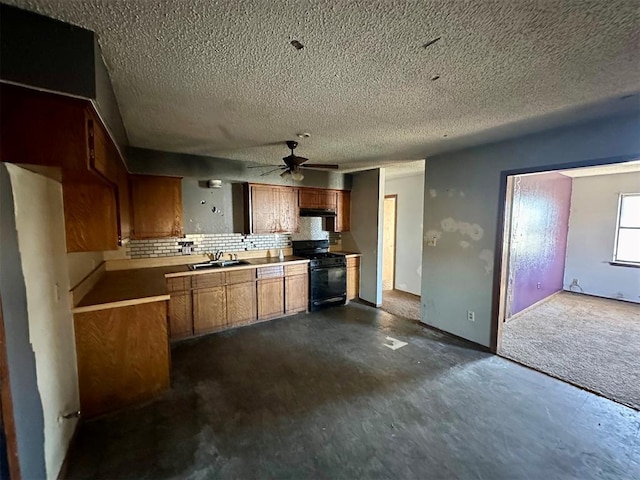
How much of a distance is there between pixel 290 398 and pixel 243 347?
47.2 inches

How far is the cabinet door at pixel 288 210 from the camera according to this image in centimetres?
468

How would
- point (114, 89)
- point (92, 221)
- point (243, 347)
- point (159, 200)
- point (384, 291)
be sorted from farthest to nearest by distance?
1. point (384, 291)
2. point (159, 200)
3. point (243, 347)
4. point (92, 221)
5. point (114, 89)

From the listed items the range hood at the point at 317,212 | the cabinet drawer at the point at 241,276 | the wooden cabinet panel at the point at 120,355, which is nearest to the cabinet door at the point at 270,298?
the cabinet drawer at the point at 241,276

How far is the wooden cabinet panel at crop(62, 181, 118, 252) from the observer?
207 centimetres

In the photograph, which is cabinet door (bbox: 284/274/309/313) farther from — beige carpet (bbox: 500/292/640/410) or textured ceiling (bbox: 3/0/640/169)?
beige carpet (bbox: 500/292/640/410)

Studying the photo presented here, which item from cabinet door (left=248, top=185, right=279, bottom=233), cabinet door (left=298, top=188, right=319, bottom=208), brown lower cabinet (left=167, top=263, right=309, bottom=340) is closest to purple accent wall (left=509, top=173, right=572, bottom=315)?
cabinet door (left=298, top=188, right=319, bottom=208)

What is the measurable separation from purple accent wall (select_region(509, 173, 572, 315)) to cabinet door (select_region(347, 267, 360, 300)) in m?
2.49

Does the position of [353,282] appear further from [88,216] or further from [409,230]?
[88,216]

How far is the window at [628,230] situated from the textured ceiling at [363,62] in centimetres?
454

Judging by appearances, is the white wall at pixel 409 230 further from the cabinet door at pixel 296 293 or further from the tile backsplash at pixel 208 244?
the cabinet door at pixel 296 293

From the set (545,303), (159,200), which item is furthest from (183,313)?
(545,303)

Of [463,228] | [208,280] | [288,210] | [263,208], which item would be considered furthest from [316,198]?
[463,228]

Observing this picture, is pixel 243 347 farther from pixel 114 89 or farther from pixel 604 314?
pixel 604 314

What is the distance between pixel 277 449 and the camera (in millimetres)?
1959
